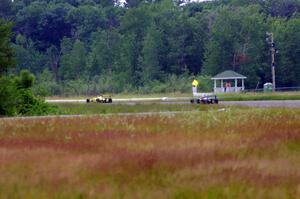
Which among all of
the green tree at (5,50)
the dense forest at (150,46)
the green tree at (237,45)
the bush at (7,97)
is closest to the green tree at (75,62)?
the dense forest at (150,46)

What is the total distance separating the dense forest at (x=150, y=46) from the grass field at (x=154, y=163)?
162 ft

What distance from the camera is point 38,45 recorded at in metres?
98.1

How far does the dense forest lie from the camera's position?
242ft

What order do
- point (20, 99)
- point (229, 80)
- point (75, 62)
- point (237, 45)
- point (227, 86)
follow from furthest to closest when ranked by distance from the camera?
point (75, 62)
point (237, 45)
point (229, 80)
point (227, 86)
point (20, 99)

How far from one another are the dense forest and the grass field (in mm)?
49449

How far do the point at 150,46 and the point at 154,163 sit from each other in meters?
68.3

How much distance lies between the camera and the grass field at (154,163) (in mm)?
9656

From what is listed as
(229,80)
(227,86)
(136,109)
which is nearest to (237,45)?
(229,80)

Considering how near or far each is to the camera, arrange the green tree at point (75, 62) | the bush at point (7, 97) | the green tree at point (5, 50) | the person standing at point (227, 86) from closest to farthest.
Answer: the bush at point (7, 97), the green tree at point (5, 50), the person standing at point (227, 86), the green tree at point (75, 62)

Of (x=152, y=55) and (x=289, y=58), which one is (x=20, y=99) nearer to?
(x=289, y=58)

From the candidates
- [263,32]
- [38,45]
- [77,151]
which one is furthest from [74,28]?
[77,151]

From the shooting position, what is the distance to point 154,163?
11.5 meters

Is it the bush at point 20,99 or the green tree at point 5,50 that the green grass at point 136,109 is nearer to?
the bush at point 20,99

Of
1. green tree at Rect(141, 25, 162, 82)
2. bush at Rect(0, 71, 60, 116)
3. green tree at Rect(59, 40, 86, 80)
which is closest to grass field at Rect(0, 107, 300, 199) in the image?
bush at Rect(0, 71, 60, 116)
